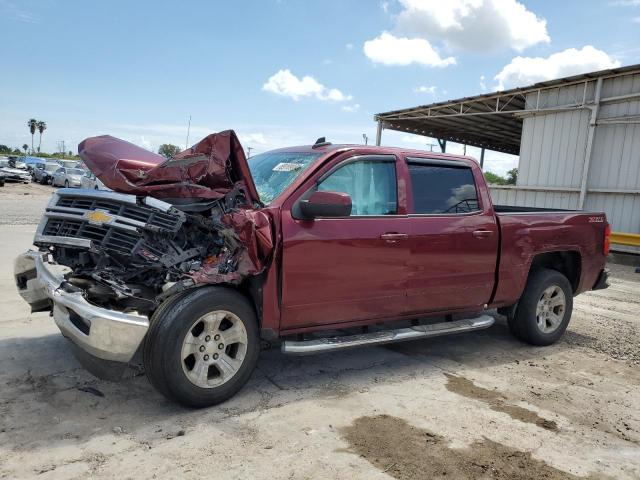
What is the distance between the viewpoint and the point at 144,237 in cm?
366

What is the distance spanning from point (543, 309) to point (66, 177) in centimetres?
3051

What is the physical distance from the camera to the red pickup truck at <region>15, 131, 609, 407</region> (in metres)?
3.44

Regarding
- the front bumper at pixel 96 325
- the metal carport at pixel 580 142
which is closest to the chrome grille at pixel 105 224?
the front bumper at pixel 96 325

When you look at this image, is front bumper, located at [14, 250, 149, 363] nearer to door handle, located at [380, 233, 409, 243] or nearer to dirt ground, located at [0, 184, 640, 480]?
dirt ground, located at [0, 184, 640, 480]

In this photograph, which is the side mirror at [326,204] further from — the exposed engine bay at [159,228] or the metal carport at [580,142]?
the metal carport at [580,142]

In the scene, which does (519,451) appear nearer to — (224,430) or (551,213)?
(224,430)

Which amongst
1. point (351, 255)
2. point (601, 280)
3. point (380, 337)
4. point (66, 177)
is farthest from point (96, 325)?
point (66, 177)

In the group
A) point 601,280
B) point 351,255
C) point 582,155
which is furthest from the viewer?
point 582,155

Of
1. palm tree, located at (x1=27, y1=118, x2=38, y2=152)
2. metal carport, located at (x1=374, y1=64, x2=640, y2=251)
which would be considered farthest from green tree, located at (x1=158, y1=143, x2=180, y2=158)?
palm tree, located at (x1=27, y1=118, x2=38, y2=152)

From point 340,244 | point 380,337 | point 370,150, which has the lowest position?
point 380,337

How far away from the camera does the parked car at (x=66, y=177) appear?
2944 centimetres

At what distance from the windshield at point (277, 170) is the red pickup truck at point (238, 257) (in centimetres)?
2

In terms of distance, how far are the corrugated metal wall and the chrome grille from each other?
13.4 m

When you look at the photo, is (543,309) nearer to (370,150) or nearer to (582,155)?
(370,150)
